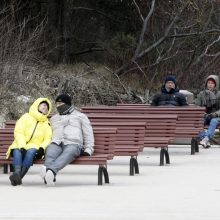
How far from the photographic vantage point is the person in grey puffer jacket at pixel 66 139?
13.0 meters

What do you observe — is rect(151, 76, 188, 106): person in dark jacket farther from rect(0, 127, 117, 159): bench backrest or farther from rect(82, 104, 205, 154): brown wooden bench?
rect(0, 127, 117, 159): bench backrest

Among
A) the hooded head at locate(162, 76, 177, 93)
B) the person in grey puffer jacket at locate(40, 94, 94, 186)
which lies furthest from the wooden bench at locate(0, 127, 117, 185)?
the hooded head at locate(162, 76, 177, 93)

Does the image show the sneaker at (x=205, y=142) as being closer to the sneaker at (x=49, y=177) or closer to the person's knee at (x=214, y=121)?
the person's knee at (x=214, y=121)

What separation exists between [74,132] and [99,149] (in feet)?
1.40

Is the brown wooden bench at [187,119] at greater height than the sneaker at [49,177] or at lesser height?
greater

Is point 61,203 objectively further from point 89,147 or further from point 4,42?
point 4,42

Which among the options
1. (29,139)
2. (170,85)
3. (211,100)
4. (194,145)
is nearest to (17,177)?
(29,139)

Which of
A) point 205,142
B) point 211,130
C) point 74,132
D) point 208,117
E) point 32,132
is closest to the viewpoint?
point 74,132

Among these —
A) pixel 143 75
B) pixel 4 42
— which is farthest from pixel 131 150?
pixel 143 75

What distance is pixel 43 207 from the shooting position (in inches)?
432

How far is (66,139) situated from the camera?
44.7ft

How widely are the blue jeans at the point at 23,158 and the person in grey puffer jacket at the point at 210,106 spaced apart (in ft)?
21.9

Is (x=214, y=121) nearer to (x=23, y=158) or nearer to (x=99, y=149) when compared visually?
(x=99, y=149)

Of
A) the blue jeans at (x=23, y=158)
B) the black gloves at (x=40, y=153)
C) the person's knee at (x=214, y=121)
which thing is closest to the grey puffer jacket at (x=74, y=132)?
the black gloves at (x=40, y=153)
